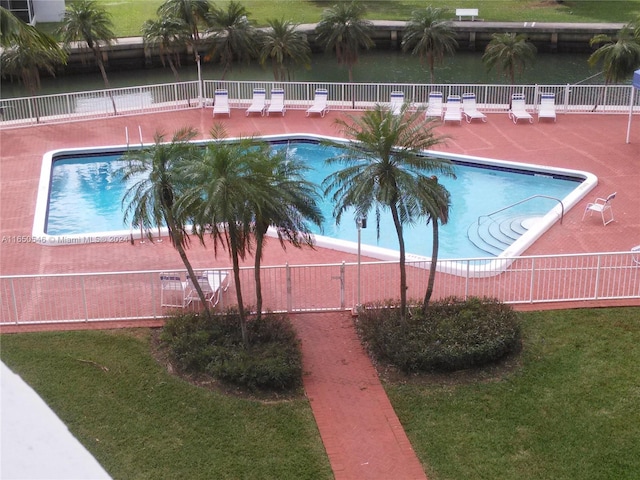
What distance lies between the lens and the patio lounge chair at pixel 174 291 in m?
14.9

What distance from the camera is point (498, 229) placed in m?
19.7

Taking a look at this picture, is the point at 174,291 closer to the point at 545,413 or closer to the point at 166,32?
the point at 545,413

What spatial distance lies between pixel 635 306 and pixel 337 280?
218 inches

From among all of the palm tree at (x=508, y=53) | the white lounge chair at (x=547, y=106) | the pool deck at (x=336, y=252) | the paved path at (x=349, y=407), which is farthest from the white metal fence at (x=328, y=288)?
the palm tree at (x=508, y=53)

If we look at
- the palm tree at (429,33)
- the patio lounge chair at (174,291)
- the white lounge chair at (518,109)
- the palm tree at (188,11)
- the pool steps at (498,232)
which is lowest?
the pool steps at (498,232)

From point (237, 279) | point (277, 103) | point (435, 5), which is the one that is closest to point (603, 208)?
point (237, 279)

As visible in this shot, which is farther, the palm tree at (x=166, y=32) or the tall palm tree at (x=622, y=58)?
the palm tree at (x=166, y=32)

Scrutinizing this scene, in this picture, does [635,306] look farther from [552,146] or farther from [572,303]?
[552,146]

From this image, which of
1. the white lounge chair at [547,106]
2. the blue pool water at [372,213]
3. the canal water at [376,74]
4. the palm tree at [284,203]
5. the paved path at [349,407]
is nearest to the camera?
the paved path at [349,407]

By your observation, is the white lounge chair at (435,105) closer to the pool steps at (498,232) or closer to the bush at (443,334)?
the pool steps at (498,232)

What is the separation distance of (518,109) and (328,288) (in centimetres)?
1405

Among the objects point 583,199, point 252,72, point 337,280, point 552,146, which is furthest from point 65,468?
point 252,72

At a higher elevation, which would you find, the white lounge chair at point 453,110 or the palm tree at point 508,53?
the palm tree at point 508,53

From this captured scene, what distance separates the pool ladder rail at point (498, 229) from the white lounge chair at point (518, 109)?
697 cm
